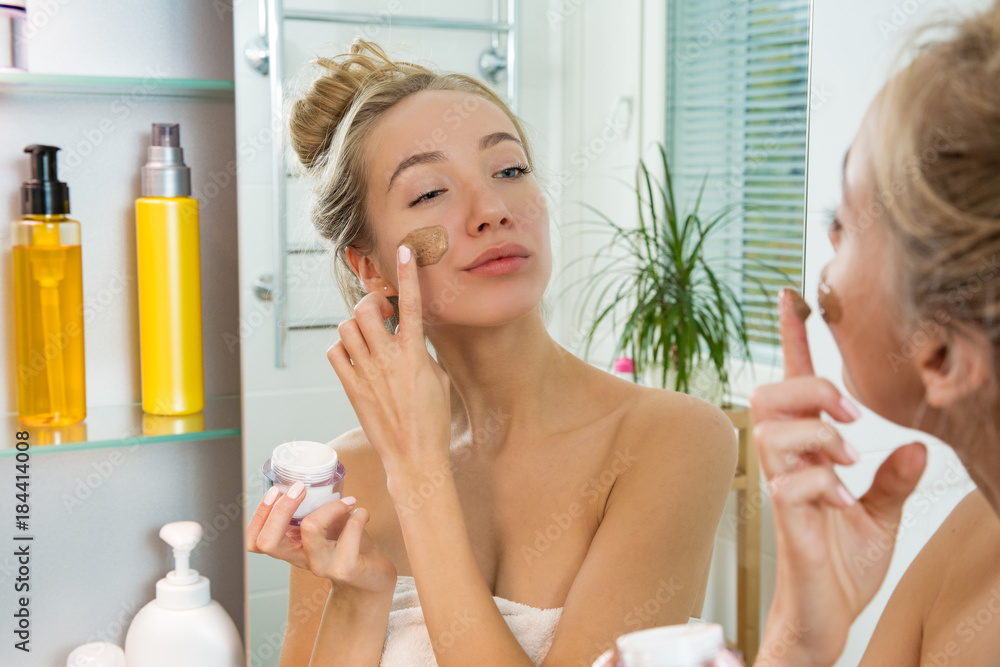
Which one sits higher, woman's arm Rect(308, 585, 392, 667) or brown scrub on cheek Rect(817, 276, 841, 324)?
brown scrub on cheek Rect(817, 276, 841, 324)

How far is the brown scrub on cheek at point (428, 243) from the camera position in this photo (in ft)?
1.48

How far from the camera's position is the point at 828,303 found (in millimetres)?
276

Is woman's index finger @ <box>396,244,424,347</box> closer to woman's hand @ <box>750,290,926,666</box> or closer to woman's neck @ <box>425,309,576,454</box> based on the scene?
woman's neck @ <box>425,309,576,454</box>

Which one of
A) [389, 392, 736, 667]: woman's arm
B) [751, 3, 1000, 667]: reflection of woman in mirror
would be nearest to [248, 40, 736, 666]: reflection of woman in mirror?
[389, 392, 736, 667]: woman's arm

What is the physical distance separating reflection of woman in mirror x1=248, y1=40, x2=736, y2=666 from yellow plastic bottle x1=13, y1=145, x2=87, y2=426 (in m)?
0.28

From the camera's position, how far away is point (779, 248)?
17.3 inches

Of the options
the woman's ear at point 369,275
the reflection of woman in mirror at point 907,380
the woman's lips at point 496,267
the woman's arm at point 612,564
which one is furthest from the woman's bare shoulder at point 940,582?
the woman's ear at point 369,275

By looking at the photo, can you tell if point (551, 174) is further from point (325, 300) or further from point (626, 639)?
point (626, 639)

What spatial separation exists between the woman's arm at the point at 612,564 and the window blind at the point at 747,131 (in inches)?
2.9

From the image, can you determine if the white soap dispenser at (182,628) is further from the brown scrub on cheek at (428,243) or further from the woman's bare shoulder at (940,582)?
the woman's bare shoulder at (940,582)

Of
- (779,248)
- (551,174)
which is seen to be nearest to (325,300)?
(551,174)

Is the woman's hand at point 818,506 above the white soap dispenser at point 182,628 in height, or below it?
above

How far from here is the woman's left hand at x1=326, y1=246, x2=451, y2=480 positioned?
445 millimetres

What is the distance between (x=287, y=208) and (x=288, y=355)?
0.39ft
